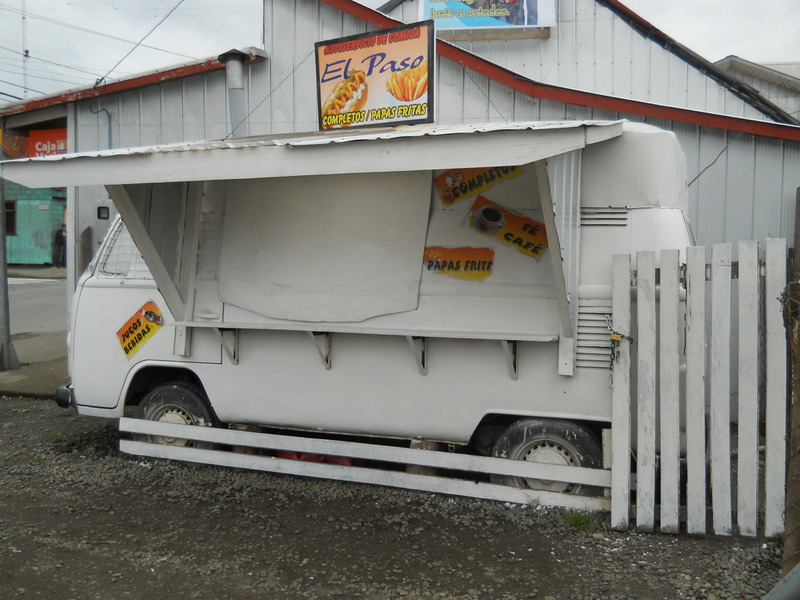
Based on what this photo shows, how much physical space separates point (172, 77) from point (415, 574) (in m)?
7.01

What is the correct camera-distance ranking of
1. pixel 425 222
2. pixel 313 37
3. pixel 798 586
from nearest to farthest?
pixel 798 586
pixel 425 222
pixel 313 37

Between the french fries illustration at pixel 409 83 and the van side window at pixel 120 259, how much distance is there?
262 centimetres

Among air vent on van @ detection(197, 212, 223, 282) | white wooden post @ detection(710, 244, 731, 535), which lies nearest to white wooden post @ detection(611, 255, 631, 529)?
white wooden post @ detection(710, 244, 731, 535)

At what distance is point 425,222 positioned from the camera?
492 cm

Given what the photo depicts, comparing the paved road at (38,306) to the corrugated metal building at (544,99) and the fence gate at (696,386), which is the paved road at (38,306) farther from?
the fence gate at (696,386)

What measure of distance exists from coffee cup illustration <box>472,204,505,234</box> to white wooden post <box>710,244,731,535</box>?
4.37 ft

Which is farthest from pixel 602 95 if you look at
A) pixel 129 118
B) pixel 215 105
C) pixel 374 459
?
pixel 129 118

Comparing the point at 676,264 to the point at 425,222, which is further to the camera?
the point at 425,222

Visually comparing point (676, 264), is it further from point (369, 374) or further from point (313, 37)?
point (313, 37)

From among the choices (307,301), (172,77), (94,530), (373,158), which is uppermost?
(172,77)

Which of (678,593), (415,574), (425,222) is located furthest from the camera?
(425,222)

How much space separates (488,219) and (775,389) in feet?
6.50

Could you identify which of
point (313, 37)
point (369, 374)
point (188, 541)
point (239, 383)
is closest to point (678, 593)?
point (369, 374)

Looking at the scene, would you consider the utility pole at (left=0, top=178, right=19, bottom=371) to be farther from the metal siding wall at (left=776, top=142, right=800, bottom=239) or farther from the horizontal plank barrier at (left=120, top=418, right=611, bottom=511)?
the metal siding wall at (left=776, top=142, right=800, bottom=239)
